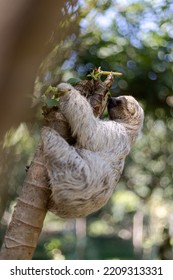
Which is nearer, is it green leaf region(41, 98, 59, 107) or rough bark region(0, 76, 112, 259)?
rough bark region(0, 76, 112, 259)

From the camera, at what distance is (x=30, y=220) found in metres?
2.53

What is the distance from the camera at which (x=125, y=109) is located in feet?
11.2

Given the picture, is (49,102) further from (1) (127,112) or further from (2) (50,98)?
(1) (127,112)

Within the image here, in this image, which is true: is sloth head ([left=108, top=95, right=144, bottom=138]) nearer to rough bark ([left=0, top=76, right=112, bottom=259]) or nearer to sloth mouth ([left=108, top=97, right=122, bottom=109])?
sloth mouth ([left=108, top=97, right=122, bottom=109])

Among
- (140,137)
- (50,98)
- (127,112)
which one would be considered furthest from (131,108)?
(140,137)

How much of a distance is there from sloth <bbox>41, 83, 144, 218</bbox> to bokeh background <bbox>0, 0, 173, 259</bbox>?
0.67 ft

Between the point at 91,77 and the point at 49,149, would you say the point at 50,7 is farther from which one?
the point at 91,77

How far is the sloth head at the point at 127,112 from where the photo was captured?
338cm

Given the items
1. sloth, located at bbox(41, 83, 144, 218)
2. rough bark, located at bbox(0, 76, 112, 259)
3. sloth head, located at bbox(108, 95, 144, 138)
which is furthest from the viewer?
sloth head, located at bbox(108, 95, 144, 138)

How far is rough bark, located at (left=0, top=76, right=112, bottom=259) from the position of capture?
2.50 meters

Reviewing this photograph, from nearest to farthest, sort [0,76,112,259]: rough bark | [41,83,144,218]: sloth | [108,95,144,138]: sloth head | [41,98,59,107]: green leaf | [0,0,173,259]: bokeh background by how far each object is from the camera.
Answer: [0,76,112,259]: rough bark → [41,98,59,107]: green leaf → [41,83,144,218]: sloth → [108,95,144,138]: sloth head → [0,0,173,259]: bokeh background

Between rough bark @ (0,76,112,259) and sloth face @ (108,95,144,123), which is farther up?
sloth face @ (108,95,144,123)

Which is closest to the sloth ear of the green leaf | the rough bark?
the rough bark

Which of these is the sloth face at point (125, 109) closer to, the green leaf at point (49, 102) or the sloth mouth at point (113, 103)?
the sloth mouth at point (113, 103)
